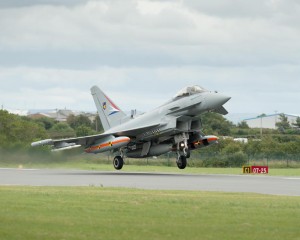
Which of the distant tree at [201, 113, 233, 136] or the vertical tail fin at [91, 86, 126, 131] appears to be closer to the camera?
the vertical tail fin at [91, 86, 126, 131]

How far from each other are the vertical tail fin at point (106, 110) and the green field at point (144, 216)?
66.9ft

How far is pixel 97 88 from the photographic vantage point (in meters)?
39.8

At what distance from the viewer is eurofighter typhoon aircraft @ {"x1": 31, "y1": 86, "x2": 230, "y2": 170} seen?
105 ft

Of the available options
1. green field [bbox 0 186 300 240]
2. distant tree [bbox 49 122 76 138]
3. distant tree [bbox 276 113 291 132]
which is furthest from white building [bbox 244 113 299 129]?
green field [bbox 0 186 300 240]

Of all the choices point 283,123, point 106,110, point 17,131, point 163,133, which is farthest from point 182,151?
point 283,123

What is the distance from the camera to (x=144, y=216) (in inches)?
522

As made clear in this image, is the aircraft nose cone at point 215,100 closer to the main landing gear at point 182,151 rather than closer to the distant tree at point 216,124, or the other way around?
the main landing gear at point 182,151

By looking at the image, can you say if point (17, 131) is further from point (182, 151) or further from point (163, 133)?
point (182, 151)

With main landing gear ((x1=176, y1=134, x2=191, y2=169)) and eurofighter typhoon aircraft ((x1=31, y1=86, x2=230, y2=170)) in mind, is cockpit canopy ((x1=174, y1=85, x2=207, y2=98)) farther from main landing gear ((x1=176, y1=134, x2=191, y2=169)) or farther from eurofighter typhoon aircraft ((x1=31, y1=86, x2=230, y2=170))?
main landing gear ((x1=176, y1=134, x2=191, y2=169))

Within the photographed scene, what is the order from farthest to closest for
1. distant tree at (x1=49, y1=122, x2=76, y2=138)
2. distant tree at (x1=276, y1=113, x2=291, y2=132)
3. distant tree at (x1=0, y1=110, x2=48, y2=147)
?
distant tree at (x1=276, y1=113, x2=291, y2=132), distant tree at (x1=49, y1=122, x2=76, y2=138), distant tree at (x1=0, y1=110, x2=48, y2=147)

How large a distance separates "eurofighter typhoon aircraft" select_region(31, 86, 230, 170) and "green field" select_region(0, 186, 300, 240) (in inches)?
554

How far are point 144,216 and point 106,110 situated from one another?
85.4 feet

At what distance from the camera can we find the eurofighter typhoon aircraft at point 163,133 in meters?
32.1

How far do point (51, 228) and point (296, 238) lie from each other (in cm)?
379
